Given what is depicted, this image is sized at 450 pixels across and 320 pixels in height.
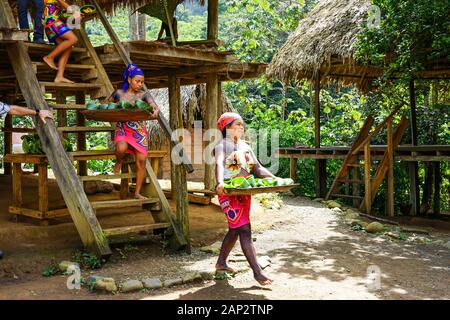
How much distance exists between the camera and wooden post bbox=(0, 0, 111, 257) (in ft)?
19.0

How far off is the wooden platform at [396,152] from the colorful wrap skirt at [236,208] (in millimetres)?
5670

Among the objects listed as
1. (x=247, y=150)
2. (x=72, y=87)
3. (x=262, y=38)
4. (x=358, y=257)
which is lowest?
(x=358, y=257)

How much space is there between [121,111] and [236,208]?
5.92 ft

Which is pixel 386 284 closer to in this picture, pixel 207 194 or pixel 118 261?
pixel 118 261

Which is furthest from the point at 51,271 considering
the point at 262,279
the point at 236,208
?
the point at 262,279

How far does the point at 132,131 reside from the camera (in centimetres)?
660

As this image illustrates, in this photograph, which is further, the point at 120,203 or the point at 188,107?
the point at 188,107

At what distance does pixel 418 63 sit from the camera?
7977 millimetres

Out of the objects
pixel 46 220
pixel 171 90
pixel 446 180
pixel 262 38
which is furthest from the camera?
pixel 262 38

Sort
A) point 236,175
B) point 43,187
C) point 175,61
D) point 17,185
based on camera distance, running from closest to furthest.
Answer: point 236,175, point 43,187, point 17,185, point 175,61

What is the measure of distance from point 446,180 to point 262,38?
9.64 m

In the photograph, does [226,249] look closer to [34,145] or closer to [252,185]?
[252,185]

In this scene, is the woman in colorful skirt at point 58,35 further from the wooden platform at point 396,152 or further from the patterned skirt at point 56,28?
the wooden platform at point 396,152
